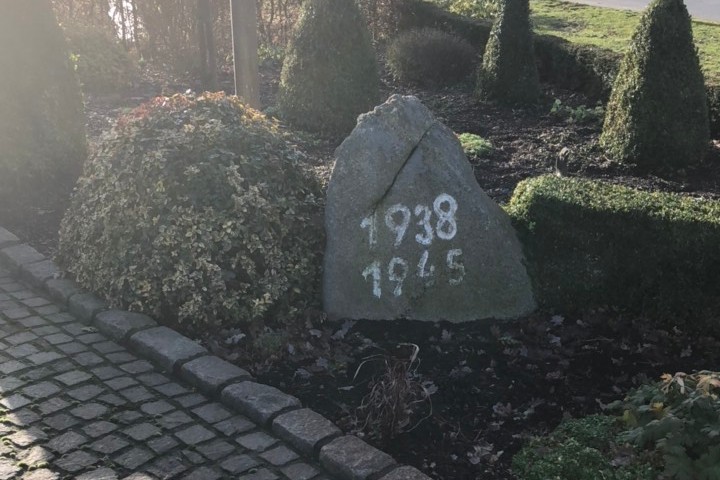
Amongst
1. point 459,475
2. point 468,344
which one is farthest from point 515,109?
point 459,475

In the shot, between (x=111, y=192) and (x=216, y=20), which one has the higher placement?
(x=216, y=20)

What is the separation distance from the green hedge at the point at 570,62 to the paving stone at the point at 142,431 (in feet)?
20.6

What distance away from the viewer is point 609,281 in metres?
5.25

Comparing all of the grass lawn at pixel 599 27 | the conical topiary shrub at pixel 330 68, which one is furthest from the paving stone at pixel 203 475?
the grass lawn at pixel 599 27

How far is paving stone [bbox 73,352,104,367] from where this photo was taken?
4914mm

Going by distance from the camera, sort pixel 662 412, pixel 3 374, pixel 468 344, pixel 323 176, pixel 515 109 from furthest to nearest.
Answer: pixel 515 109
pixel 323 176
pixel 468 344
pixel 3 374
pixel 662 412

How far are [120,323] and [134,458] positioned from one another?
53.2 inches

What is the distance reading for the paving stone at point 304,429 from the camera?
13.5 ft

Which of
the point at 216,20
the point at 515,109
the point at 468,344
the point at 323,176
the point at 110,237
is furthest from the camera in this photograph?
the point at 216,20

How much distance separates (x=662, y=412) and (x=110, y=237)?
348 cm

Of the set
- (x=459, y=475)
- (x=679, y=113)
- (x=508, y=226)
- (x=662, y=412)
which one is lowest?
(x=459, y=475)

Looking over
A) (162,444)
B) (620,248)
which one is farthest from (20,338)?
(620,248)

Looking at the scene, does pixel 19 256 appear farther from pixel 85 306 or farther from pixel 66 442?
pixel 66 442

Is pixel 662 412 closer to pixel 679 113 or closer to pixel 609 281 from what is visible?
pixel 609 281
